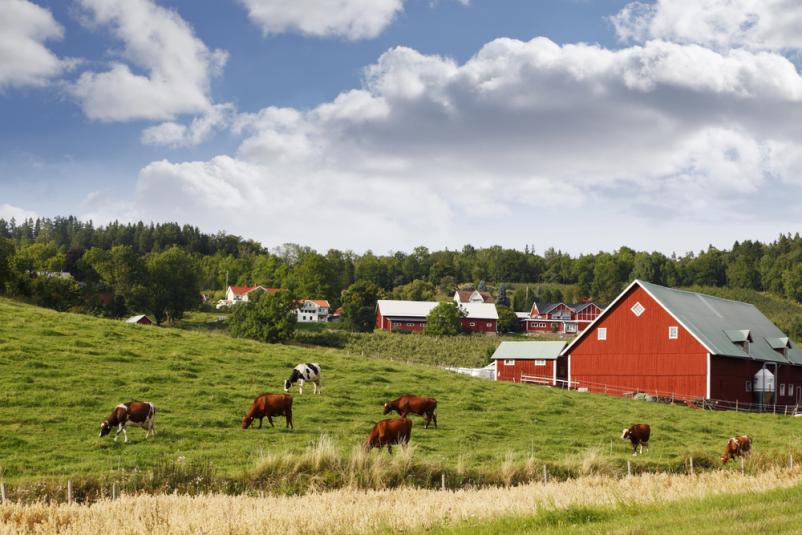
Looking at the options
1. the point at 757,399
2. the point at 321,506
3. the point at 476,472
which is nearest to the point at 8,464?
the point at 321,506

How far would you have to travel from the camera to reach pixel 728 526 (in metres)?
10.5

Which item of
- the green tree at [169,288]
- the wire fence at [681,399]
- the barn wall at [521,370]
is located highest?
the green tree at [169,288]

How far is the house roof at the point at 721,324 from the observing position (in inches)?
2122

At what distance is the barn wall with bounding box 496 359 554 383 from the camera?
6393 cm

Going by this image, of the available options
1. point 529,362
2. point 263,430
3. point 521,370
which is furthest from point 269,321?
A: point 263,430

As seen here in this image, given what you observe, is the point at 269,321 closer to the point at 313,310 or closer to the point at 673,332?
the point at 673,332

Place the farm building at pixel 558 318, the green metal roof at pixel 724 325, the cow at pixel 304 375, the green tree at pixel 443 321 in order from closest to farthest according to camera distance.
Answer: the cow at pixel 304 375, the green metal roof at pixel 724 325, the green tree at pixel 443 321, the farm building at pixel 558 318

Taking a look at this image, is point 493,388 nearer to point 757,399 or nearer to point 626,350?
point 626,350

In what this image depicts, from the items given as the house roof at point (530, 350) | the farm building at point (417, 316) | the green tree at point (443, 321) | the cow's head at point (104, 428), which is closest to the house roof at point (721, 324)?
the house roof at point (530, 350)

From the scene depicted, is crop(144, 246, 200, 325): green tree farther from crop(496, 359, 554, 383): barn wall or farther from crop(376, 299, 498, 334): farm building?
crop(496, 359, 554, 383): barn wall

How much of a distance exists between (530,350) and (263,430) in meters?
44.0

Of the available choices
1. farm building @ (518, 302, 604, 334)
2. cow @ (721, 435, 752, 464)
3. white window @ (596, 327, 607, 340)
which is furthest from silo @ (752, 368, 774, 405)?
farm building @ (518, 302, 604, 334)

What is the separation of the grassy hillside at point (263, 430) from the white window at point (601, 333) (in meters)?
13.5

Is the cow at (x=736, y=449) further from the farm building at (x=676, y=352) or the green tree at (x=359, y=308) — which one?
the green tree at (x=359, y=308)
